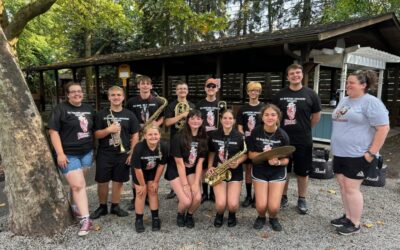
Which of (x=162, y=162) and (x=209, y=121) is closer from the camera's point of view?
(x=162, y=162)

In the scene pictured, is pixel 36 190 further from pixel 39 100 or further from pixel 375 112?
pixel 39 100

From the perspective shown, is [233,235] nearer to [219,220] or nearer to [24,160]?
[219,220]

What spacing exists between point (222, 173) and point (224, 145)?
1.09 ft

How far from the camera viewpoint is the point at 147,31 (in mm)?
21875

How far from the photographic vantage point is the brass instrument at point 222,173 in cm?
374

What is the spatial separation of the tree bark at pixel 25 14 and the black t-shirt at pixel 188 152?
5.16m

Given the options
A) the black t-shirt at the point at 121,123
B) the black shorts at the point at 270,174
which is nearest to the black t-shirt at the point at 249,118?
the black shorts at the point at 270,174

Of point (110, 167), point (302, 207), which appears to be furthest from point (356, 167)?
point (110, 167)

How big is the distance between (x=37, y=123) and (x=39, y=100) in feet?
50.9

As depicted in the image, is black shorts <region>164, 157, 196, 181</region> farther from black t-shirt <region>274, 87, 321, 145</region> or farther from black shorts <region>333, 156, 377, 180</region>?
black shorts <region>333, 156, 377, 180</region>

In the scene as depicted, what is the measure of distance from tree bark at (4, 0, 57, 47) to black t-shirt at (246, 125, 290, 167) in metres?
5.71

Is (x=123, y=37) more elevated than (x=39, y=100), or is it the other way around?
(x=123, y=37)

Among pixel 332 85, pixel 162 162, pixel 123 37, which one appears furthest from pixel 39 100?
pixel 162 162

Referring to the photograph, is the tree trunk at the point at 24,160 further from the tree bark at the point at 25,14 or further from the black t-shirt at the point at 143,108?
the tree bark at the point at 25,14
